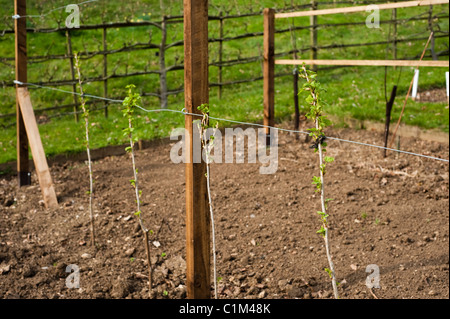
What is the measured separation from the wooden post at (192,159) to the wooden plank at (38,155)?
84.7 inches

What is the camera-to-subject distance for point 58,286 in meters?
3.27

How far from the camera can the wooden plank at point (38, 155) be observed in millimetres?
4441

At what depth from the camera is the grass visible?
6617mm

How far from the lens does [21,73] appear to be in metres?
4.66

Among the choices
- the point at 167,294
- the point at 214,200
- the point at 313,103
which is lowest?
the point at 167,294

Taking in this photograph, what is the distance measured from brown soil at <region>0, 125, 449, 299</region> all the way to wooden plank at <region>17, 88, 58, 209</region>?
0.12 meters
